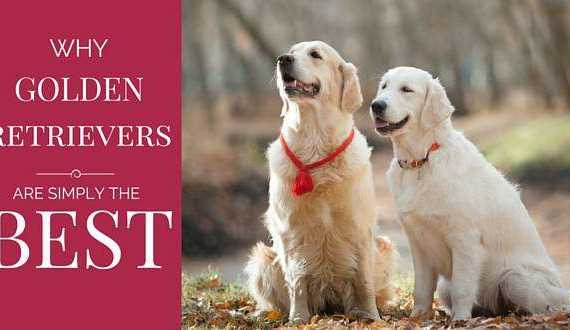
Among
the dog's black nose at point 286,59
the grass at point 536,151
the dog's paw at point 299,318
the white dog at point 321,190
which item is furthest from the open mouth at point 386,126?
the grass at point 536,151

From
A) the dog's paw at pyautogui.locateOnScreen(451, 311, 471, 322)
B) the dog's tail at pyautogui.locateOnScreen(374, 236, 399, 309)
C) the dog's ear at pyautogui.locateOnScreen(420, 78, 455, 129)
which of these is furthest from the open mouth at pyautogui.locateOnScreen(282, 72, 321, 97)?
the dog's paw at pyautogui.locateOnScreen(451, 311, 471, 322)

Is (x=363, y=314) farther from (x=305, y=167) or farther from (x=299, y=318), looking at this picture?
(x=305, y=167)

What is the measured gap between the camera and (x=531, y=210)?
15.2 metres

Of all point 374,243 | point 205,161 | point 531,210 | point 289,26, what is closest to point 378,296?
point 374,243

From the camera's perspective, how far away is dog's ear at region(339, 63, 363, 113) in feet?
21.0

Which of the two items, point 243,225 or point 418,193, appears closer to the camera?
point 418,193

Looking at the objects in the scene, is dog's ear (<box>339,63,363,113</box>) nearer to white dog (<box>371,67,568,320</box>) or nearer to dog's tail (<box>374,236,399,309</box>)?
white dog (<box>371,67,568,320</box>)

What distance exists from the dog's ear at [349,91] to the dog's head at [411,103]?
42 centimetres

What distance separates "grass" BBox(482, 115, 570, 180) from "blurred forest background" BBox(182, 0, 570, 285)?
3cm

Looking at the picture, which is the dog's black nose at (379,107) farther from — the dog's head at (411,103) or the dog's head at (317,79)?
the dog's head at (317,79)

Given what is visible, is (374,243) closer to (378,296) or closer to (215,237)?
(378,296)

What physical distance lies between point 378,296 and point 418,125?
1.65 meters

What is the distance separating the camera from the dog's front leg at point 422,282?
6074 millimetres

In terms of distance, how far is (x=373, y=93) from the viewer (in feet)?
71.4
